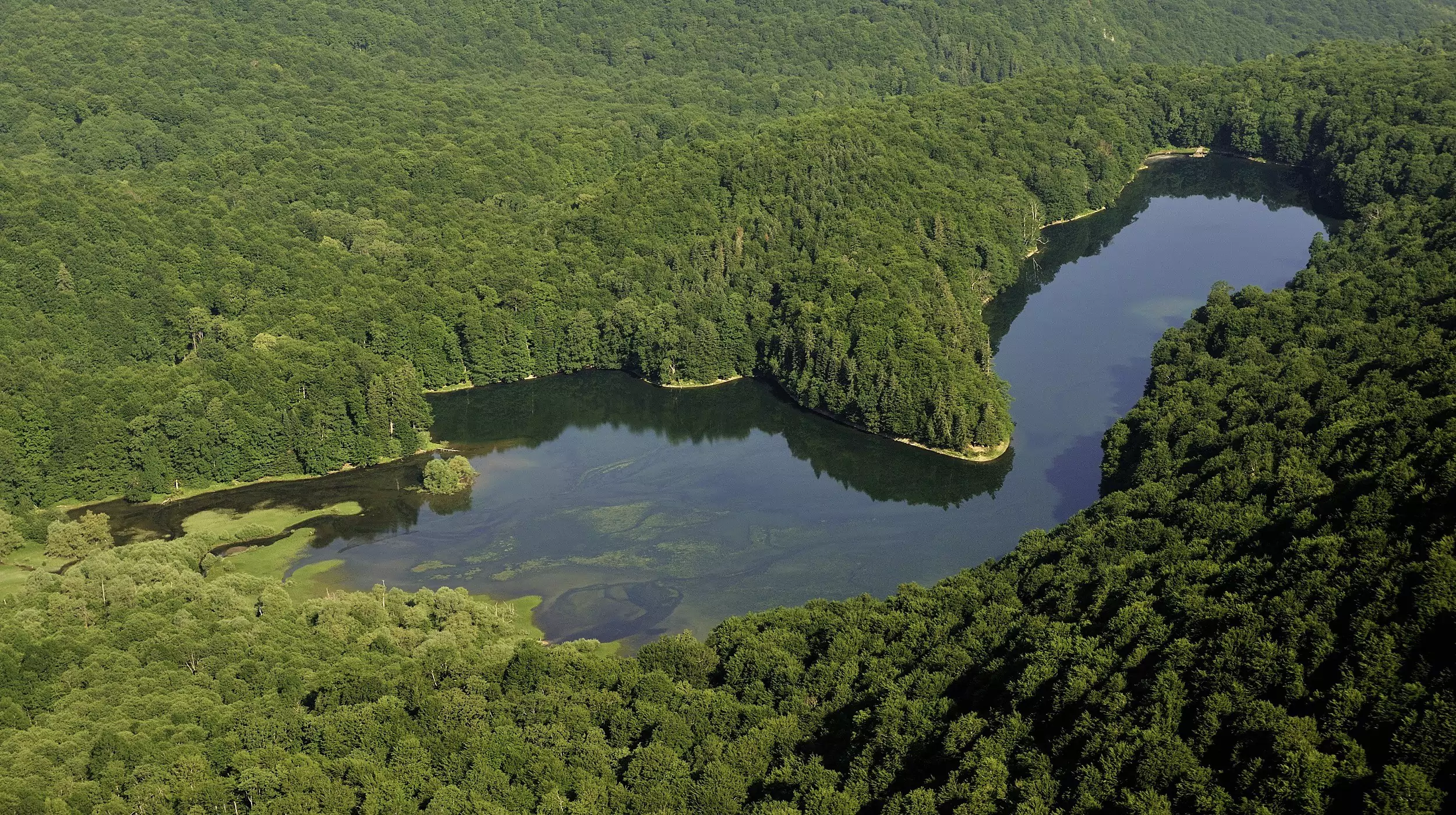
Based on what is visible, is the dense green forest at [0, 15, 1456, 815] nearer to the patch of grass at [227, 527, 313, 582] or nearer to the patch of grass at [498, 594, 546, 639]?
the patch of grass at [227, 527, 313, 582]

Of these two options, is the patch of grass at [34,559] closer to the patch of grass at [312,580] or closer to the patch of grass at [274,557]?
the patch of grass at [274,557]

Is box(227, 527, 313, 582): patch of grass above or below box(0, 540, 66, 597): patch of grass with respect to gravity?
below

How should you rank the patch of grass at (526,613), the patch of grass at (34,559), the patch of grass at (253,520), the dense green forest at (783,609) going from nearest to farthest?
the dense green forest at (783,609)
the patch of grass at (526,613)
the patch of grass at (34,559)
the patch of grass at (253,520)

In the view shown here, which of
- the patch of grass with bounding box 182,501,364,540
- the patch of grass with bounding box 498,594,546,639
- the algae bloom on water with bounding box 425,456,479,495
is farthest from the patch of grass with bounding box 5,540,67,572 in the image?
the patch of grass with bounding box 498,594,546,639

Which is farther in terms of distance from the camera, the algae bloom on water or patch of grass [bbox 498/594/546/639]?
the algae bloom on water

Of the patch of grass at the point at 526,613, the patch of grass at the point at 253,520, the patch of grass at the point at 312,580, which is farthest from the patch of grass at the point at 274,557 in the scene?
the patch of grass at the point at 526,613

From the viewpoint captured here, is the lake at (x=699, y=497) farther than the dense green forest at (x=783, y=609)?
Yes

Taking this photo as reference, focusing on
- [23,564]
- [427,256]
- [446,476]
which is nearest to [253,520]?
[446,476]

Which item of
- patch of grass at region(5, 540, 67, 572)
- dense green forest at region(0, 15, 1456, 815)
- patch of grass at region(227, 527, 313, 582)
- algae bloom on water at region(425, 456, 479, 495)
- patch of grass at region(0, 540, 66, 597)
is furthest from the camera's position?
algae bloom on water at region(425, 456, 479, 495)
